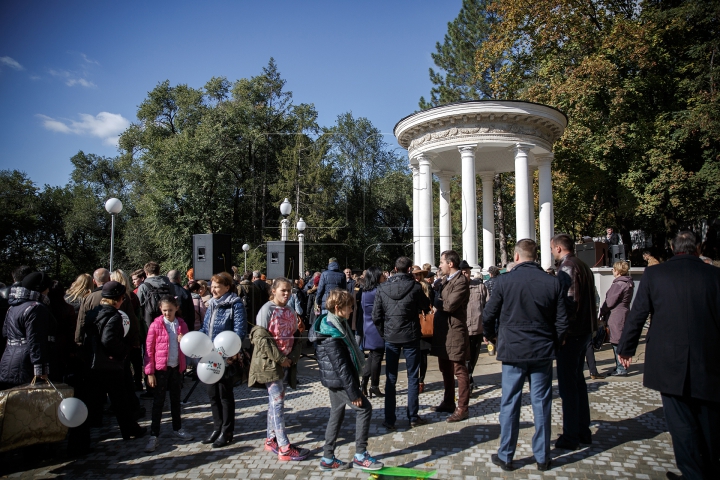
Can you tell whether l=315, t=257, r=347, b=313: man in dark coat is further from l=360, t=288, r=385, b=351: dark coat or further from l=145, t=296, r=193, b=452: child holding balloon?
l=145, t=296, r=193, b=452: child holding balloon

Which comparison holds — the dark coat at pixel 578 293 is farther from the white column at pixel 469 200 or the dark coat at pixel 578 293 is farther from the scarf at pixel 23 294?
the white column at pixel 469 200

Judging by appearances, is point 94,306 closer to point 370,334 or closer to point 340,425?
point 340,425

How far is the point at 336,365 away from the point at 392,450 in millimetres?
1219

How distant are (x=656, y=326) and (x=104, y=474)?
4898 millimetres

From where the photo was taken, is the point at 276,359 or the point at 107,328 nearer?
the point at 276,359

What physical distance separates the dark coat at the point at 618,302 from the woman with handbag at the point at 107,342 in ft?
23.8

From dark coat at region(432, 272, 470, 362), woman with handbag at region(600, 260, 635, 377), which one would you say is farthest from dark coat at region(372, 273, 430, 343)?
woman with handbag at region(600, 260, 635, 377)

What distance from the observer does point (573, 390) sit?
4.89 metres

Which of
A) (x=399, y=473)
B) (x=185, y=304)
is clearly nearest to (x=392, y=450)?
(x=399, y=473)

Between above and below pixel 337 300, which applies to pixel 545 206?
above

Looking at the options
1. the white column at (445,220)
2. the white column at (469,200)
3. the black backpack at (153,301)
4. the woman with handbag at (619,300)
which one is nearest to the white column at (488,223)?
the white column at (445,220)

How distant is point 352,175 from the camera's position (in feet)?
132

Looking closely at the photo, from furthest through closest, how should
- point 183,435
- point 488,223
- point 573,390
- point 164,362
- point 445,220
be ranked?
point 488,223, point 445,220, point 183,435, point 164,362, point 573,390

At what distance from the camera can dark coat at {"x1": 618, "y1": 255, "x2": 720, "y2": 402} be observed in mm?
3555
